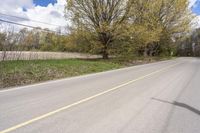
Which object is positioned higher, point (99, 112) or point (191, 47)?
point (191, 47)

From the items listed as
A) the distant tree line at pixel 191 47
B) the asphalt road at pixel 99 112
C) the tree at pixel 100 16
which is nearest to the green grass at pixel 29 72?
the asphalt road at pixel 99 112

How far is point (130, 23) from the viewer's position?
31906mm

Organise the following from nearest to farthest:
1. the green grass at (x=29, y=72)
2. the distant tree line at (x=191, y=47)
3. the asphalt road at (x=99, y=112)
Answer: the asphalt road at (x=99, y=112) → the green grass at (x=29, y=72) → the distant tree line at (x=191, y=47)

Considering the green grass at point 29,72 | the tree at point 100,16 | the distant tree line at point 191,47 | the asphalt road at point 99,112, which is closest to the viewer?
the asphalt road at point 99,112

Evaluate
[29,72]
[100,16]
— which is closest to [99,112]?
[29,72]

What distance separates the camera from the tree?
30516mm

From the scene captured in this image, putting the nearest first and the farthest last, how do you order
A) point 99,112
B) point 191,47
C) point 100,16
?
point 99,112 → point 100,16 → point 191,47

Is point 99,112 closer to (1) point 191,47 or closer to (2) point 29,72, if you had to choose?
(2) point 29,72

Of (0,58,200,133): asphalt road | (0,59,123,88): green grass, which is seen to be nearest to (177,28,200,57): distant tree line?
(0,59,123,88): green grass

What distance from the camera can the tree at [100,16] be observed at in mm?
30516

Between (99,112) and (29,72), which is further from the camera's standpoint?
(29,72)

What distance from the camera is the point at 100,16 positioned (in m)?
31.3

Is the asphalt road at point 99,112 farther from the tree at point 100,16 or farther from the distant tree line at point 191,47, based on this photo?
the distant tree line at point 191,47

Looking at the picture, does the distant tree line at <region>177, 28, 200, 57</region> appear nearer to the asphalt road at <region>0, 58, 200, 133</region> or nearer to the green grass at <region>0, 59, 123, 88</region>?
the green grass at <region>0, 59, 123, 88</region>
